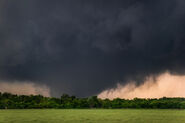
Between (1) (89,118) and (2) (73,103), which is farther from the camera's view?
(2) (73,103)

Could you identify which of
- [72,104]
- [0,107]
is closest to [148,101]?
[72,104]

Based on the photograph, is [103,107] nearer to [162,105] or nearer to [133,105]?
[133,105]

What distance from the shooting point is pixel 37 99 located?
154625 mm

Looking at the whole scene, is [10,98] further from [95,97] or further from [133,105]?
[133,105]

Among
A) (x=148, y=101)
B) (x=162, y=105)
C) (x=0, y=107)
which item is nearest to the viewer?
(x=0, y=107)

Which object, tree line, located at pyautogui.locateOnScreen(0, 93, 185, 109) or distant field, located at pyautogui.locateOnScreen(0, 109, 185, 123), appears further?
tree line, located at pyautogui.locateOnScreen(0, 93, 185, 109)

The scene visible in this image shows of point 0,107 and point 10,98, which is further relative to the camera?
point 10,98

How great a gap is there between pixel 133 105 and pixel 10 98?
68546 mm

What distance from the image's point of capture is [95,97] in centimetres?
15400

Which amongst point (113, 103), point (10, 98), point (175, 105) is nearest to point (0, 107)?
point (10, 98)

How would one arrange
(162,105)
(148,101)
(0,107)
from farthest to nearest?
(148,101), (162,105), (0,107)

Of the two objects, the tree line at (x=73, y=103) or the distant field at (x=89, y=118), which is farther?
the tree line at (x=73, y=103)

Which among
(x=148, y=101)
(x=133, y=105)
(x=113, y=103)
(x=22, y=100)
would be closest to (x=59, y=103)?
(x=22, y=100)

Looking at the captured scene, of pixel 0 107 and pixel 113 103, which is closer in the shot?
pixel 0 107
